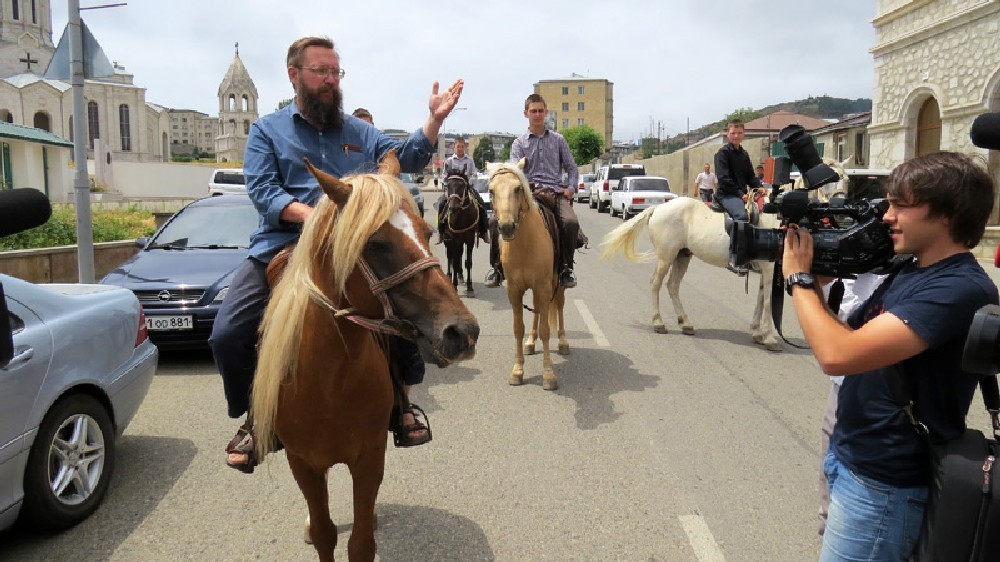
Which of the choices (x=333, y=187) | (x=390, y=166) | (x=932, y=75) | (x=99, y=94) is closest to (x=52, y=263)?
(x=390, y=166)

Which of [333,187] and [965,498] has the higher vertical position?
[333,187]

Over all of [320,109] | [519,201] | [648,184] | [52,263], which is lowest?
[52,263]

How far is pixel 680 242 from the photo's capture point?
934cm

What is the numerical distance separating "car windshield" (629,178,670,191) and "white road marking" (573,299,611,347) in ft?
55.6

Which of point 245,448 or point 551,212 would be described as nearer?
point 245,448

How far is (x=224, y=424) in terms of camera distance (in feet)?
18.4

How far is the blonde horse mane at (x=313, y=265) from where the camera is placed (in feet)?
7.86

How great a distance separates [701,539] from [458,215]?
7.46 metres

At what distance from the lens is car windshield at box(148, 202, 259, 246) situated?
853cm

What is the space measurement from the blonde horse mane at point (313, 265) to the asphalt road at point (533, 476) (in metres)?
1.36

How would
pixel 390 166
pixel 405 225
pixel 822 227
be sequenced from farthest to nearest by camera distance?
1. pixel 390 166
2. pixel 405 225
3. pixel 822 227

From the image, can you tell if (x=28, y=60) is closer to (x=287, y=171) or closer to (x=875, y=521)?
(x=287, y=171)

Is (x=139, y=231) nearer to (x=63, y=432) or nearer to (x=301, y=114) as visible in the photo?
(x=63, y=432)

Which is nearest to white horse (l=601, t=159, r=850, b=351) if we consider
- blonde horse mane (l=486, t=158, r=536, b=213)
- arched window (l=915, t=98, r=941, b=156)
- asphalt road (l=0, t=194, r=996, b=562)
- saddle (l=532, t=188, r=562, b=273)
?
asphalt road (l=0, t=194, r=996, b=562)
